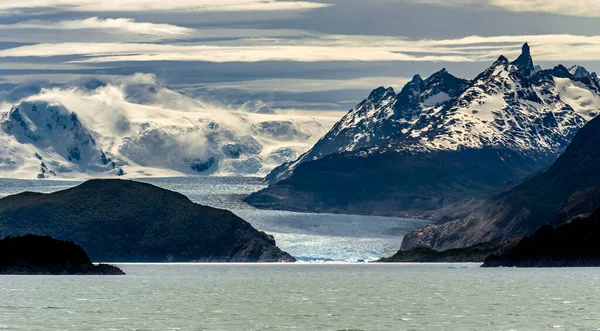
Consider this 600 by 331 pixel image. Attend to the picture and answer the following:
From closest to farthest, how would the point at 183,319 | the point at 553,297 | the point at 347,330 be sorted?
the point at 347,330 < the point at 183,319 < the point at 553,297

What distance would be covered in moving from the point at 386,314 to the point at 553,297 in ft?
144

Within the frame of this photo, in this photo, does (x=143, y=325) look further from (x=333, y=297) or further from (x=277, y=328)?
(x=333, y=297)

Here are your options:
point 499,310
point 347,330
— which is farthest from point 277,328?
point 499,310

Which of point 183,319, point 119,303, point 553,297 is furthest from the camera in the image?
point 553,297

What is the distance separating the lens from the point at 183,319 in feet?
472

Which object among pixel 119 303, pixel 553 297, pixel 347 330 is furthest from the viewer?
pixel 553 297

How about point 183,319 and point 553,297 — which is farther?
point 553,297

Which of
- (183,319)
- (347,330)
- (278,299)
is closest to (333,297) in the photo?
(278,299)

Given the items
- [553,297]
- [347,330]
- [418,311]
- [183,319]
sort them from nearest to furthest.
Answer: [347,330]
[183,319]
[418,311]
[553,297]

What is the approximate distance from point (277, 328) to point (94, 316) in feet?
90.4

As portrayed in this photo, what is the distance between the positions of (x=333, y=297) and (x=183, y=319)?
5143cm

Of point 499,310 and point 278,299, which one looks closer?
point 499,310

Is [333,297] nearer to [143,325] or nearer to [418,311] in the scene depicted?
[418,311]

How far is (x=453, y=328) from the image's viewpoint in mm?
131125
